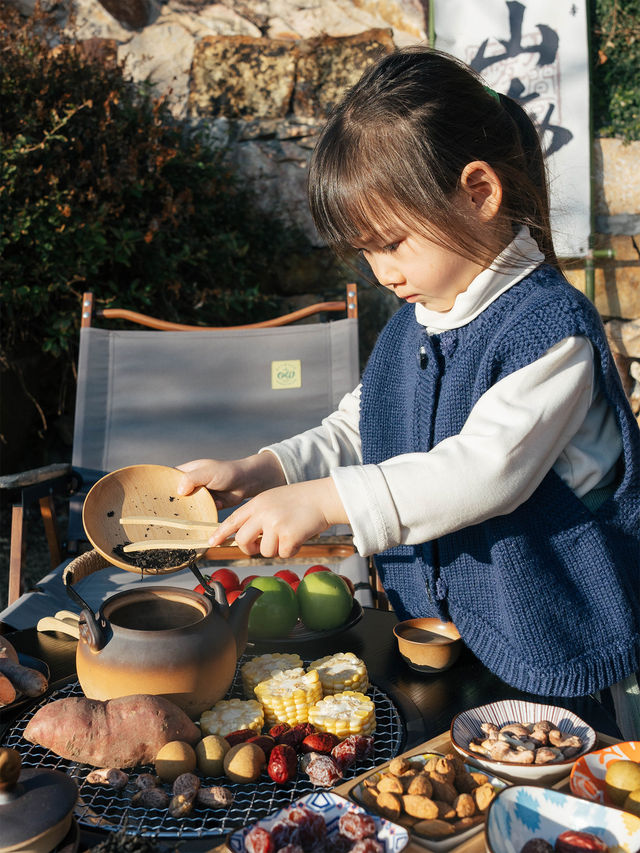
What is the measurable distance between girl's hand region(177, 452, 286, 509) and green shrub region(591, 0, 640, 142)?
374 centimetres

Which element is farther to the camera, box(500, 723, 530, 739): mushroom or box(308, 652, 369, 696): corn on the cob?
box(308, 652, 369, 696): corn on the cob

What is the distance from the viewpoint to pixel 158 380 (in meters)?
2.89

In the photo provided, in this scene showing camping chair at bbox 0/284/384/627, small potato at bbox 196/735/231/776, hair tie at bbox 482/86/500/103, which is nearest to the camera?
small potato at bbox 196/735/231/776

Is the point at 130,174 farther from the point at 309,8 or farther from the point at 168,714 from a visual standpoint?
the point at 168,714

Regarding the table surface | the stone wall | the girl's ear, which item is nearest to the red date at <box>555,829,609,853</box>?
the table surface

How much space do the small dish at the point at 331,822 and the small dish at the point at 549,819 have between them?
Result: 0.08 metres

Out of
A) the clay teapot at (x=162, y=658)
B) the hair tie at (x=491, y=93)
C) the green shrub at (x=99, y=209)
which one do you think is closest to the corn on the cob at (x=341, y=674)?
the clay teapot at (x=162, y=658)

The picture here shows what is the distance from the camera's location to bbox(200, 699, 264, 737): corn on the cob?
3.05 feet

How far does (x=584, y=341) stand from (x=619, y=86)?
150 inches

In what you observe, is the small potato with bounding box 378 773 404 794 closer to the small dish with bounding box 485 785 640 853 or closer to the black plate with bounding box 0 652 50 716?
the small dish with bounding box 485 785 640 853

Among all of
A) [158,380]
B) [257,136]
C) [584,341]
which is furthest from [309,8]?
[584,341]

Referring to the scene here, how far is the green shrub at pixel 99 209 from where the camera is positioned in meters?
3.47

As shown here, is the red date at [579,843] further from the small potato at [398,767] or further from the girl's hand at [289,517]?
the girl's hand at [289,517]

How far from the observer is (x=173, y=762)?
84cm
